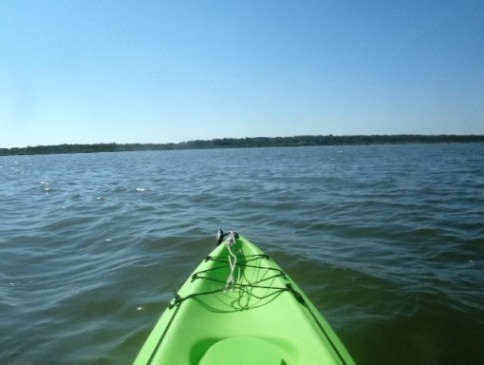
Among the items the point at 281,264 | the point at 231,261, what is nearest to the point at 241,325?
the point at 231,261

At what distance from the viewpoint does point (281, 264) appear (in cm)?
775

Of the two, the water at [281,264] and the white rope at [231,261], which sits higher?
the white rope at [231,261]

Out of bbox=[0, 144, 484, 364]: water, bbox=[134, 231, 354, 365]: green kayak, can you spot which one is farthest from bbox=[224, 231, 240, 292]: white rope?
bbox=[0, 144, 484, 364]: water

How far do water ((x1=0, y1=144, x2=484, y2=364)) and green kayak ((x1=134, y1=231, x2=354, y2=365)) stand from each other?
112 centimetres

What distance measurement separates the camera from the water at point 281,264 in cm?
507

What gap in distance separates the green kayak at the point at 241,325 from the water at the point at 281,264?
112cm

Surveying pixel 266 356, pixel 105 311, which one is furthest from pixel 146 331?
pixel 266 356

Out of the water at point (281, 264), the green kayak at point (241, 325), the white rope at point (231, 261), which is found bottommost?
the water at point (281, 264)

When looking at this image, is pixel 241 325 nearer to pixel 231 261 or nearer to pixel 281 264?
pixel 231 261

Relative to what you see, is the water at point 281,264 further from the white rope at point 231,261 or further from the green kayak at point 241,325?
the white rope at point 231,261

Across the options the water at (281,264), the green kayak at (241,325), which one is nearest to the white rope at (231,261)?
the green kayak at (241,325)

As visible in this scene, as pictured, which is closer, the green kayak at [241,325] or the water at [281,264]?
the green kayak at [241,325]

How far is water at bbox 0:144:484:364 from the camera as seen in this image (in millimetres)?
5070

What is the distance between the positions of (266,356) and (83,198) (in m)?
17.1
